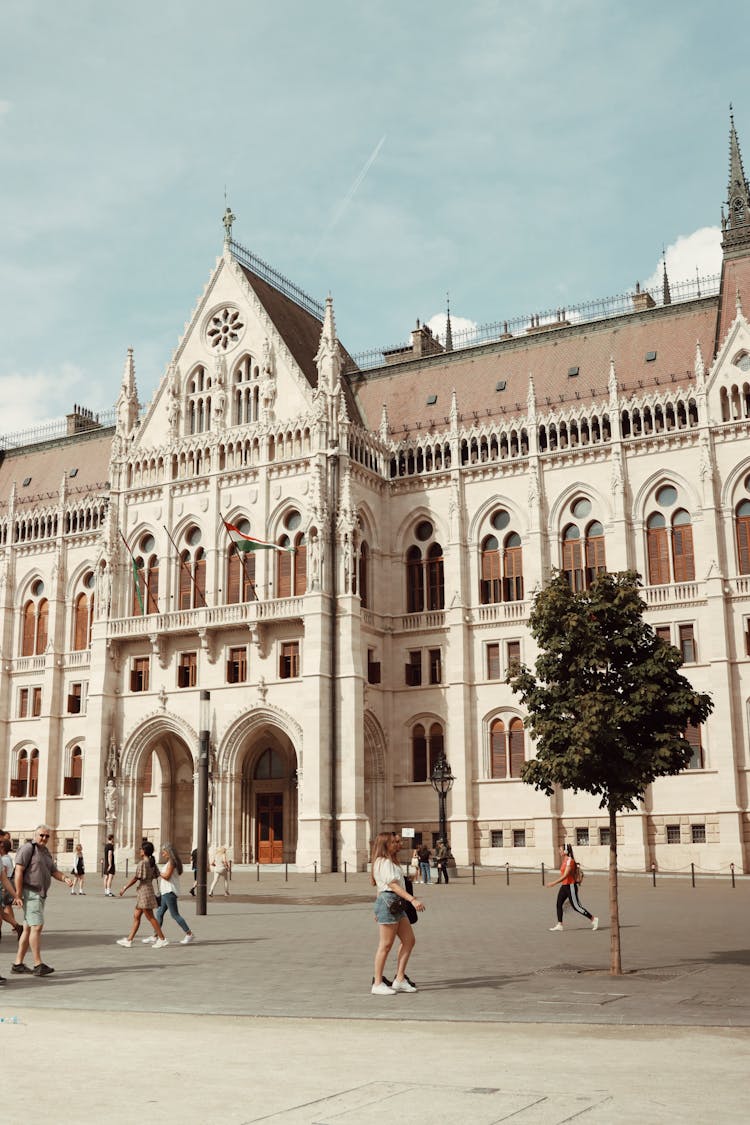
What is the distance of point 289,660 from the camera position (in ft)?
174

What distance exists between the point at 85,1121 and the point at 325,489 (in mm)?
45482

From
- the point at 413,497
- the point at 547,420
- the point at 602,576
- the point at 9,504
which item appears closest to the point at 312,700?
the point at 413,497

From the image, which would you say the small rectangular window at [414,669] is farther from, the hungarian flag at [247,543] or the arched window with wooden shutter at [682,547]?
the arched window with wooden shutter at [682,547]

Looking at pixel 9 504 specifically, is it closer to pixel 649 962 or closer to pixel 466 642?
pixel 466 642

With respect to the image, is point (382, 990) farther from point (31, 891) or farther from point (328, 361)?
point (328, 361)

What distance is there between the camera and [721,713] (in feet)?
157

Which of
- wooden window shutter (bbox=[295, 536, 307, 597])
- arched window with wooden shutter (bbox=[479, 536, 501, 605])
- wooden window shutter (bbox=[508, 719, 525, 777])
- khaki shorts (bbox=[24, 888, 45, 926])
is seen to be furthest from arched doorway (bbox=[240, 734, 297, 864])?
khaki shorts (bbox=[24, 888, 45, 926])

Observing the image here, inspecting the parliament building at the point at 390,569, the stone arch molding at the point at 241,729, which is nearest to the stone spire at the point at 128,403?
the parliament building at the point at 390,569

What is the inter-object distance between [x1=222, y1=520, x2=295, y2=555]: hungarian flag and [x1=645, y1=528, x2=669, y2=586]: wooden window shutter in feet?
51.9

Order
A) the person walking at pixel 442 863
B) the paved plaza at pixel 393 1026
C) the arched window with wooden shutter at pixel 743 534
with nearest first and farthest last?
the paved plaza at pixel 393 1026 → the person walking at pixel 442 863 → the arched window with wooden shutter at pixel 743 534

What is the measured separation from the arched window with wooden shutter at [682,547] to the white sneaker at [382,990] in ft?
124

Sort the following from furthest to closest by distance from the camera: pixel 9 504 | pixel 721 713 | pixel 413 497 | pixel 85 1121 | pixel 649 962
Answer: pixel 9 504, pixel 413 497, pixel 721 713, pixel 649 962, pixel 85 1121

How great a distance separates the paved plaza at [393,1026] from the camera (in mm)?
8859

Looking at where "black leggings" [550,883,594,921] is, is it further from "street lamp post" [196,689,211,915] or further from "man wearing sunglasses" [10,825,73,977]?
"man wearing sunglasses" [10,825,73,977]
